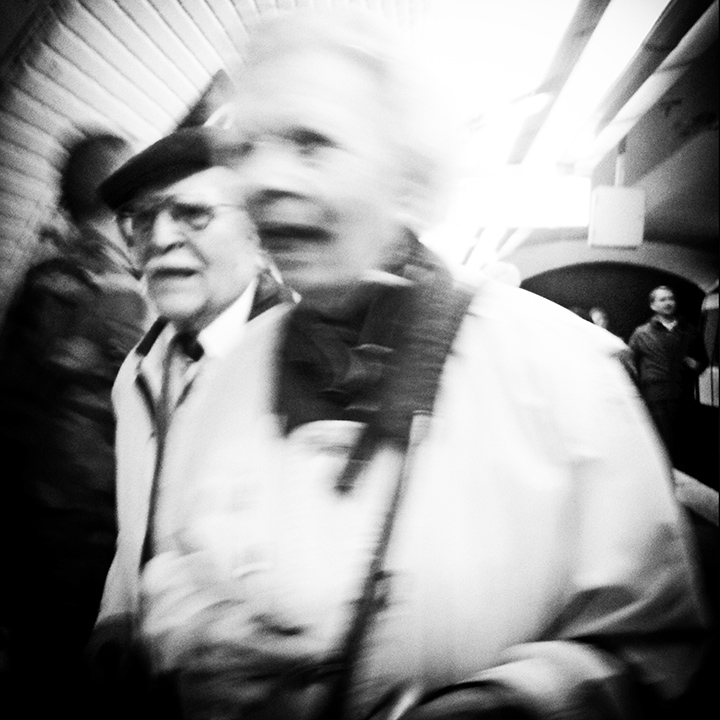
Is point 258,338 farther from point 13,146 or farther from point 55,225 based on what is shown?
point 13,146

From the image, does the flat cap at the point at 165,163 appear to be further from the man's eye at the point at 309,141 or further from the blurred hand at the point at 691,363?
the blurred hand at the point at 691,363

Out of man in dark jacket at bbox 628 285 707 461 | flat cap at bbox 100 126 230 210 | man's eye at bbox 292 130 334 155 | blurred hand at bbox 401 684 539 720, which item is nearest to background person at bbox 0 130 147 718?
flat cap at bbox 100 126 230 210

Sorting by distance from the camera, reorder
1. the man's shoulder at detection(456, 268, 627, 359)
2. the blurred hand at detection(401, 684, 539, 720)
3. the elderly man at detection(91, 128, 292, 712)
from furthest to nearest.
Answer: the elderly man at detection(91, 128, 292, 712) → the man's shoulder at detection(456, 268, 627, 359) → the blurred hand at detection(401, 684, 539, 720)

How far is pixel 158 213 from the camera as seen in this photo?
42.4 inches

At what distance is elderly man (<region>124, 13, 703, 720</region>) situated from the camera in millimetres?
788

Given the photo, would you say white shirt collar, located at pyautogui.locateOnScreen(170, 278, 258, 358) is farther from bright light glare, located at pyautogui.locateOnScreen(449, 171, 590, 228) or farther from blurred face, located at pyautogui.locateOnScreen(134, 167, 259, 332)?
bright light glare, located at pyautogui.locateOnScreen(449, 171, 590, 228)

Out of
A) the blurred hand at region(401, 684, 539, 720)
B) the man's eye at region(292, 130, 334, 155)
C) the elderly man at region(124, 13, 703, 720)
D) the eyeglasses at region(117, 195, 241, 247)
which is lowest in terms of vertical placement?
the blurred hand at region(401, 684, 539, 720)

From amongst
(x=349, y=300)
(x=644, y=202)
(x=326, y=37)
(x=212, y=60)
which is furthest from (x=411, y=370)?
(x=212, y=60)

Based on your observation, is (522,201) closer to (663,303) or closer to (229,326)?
(663,303)

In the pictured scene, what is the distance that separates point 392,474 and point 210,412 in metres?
0.38

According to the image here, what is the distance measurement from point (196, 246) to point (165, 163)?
0.63 ft

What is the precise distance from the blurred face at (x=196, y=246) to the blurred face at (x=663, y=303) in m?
0.72

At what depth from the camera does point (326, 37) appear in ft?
3.07

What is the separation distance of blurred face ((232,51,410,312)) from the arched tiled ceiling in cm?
16
